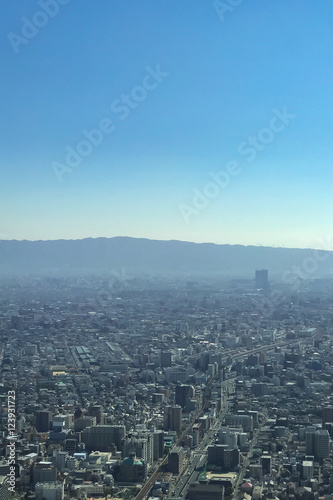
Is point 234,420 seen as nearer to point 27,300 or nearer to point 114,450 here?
point 114,450

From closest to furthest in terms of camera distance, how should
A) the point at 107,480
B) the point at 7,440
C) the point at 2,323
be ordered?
the point at 107,480
the point at 7,440
the point at 2,323

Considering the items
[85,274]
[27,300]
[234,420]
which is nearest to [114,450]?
[234,420]

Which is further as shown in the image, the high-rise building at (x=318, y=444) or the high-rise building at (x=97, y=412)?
the high-rise building at (x=97, y=412)

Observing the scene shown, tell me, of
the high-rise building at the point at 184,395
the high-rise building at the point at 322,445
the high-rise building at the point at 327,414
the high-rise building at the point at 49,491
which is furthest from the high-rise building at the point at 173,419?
the high-rise building at the point at 49,491

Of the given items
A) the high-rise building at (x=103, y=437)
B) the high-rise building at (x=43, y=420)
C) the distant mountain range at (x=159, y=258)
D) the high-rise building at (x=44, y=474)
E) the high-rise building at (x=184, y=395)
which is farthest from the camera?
the distant mountain range at (x=159, y=258)

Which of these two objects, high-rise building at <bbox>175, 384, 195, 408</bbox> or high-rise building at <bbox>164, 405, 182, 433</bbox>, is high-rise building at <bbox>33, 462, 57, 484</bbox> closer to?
high-rise building at <bbox>164, 405, 182, 433</bbox>

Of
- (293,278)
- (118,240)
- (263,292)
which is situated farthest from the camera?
(118,240)

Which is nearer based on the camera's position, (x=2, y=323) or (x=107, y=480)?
(x=107, y=480)

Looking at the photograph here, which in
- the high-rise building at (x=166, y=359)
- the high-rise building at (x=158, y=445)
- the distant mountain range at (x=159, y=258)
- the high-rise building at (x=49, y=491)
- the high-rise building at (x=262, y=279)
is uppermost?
the distant mountain range at (x=159, y=258)

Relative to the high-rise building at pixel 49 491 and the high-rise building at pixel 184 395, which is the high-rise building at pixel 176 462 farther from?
the high-rise building at pixel 184 395

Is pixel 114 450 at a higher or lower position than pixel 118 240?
lower
